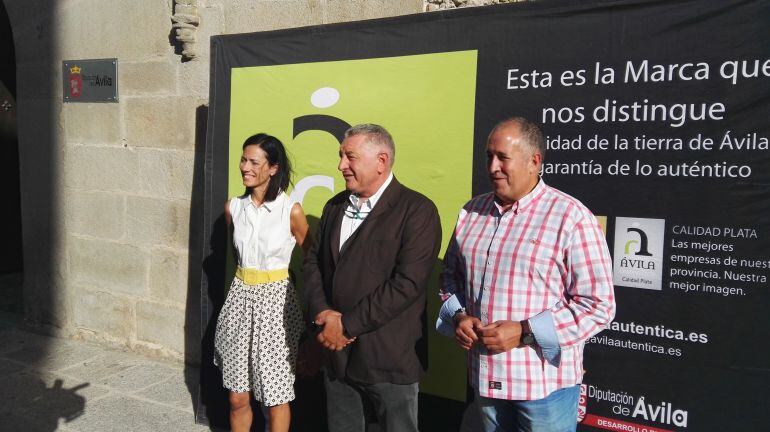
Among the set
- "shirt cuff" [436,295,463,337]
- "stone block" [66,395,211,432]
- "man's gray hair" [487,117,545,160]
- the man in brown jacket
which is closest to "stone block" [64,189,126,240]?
"stone block" [66,395,211,432]

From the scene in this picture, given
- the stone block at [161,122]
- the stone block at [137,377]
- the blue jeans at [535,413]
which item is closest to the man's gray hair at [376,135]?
the blue jeans at [535,413]

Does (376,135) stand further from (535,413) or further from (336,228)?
(535,413)

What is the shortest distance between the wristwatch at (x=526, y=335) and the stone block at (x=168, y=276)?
3.35m

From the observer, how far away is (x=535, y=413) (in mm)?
2105

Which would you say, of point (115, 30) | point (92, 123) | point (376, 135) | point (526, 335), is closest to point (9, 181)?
point (92, 123)

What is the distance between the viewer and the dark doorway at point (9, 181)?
24.3 feet

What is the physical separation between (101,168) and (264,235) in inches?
107

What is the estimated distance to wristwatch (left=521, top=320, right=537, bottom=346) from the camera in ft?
6.71

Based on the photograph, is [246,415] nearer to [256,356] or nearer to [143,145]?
[256,356]

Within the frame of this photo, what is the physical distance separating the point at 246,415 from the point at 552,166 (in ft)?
6.52

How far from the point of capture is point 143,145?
4.93 metres

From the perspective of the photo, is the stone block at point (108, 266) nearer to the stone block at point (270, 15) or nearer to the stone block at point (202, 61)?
the stone block at point (202, 61)

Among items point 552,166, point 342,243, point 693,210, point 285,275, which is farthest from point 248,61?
point 693,210

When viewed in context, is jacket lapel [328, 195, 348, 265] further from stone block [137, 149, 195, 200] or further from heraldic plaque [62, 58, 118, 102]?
heraldic plaque [62, 58, 118, 102]
